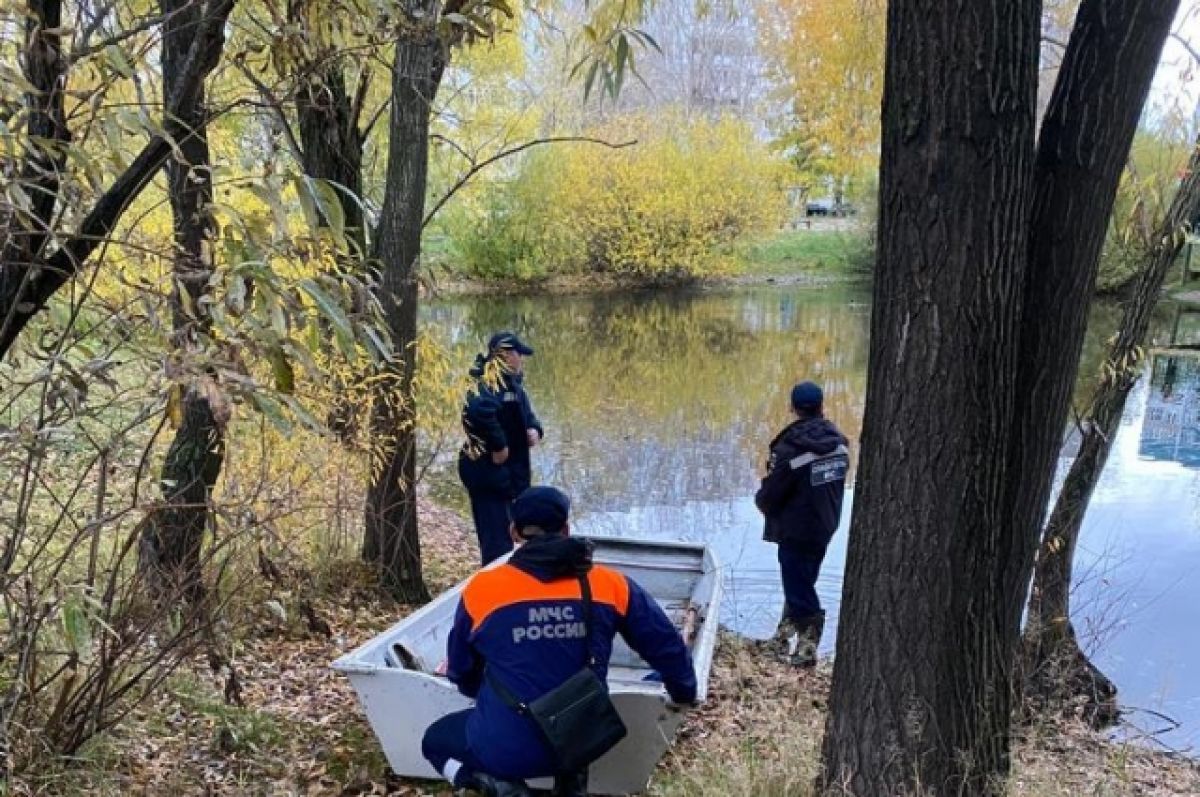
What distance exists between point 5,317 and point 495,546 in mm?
4933

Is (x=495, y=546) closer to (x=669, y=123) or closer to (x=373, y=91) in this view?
(x=373, y=91)

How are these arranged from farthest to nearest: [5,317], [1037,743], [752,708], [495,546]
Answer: [495,546] → [752,708] → [1037,743] → [5,317]

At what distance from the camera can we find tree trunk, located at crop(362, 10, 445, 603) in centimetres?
580

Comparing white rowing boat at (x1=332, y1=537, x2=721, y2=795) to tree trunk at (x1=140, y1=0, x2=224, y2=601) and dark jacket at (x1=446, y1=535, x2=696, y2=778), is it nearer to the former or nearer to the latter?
dark jacket at (x1=446, y1=535, x2=696, y2=778)

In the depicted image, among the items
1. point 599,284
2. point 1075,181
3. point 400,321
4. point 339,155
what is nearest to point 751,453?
point 400,321

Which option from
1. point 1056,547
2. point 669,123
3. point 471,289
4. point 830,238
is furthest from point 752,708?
point 830,238

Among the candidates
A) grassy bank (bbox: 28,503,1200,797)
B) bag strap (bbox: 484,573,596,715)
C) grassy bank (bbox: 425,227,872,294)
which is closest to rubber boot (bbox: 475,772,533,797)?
bag strap (bbox: 484,573,596,715)

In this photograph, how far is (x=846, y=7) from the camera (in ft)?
21.2

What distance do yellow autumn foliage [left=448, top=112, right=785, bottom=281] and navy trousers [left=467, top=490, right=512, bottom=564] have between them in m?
23.0

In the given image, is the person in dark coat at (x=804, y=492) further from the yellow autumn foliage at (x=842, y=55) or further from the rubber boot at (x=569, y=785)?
the rubber boot at (x=569, y=785)

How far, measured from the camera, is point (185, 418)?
417cm

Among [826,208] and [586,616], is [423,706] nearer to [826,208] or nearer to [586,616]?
[586,616]

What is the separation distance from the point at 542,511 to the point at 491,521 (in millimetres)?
3550

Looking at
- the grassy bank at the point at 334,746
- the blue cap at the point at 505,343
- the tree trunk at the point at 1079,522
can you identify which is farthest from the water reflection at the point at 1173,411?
the blue cap at the point at 505,343
